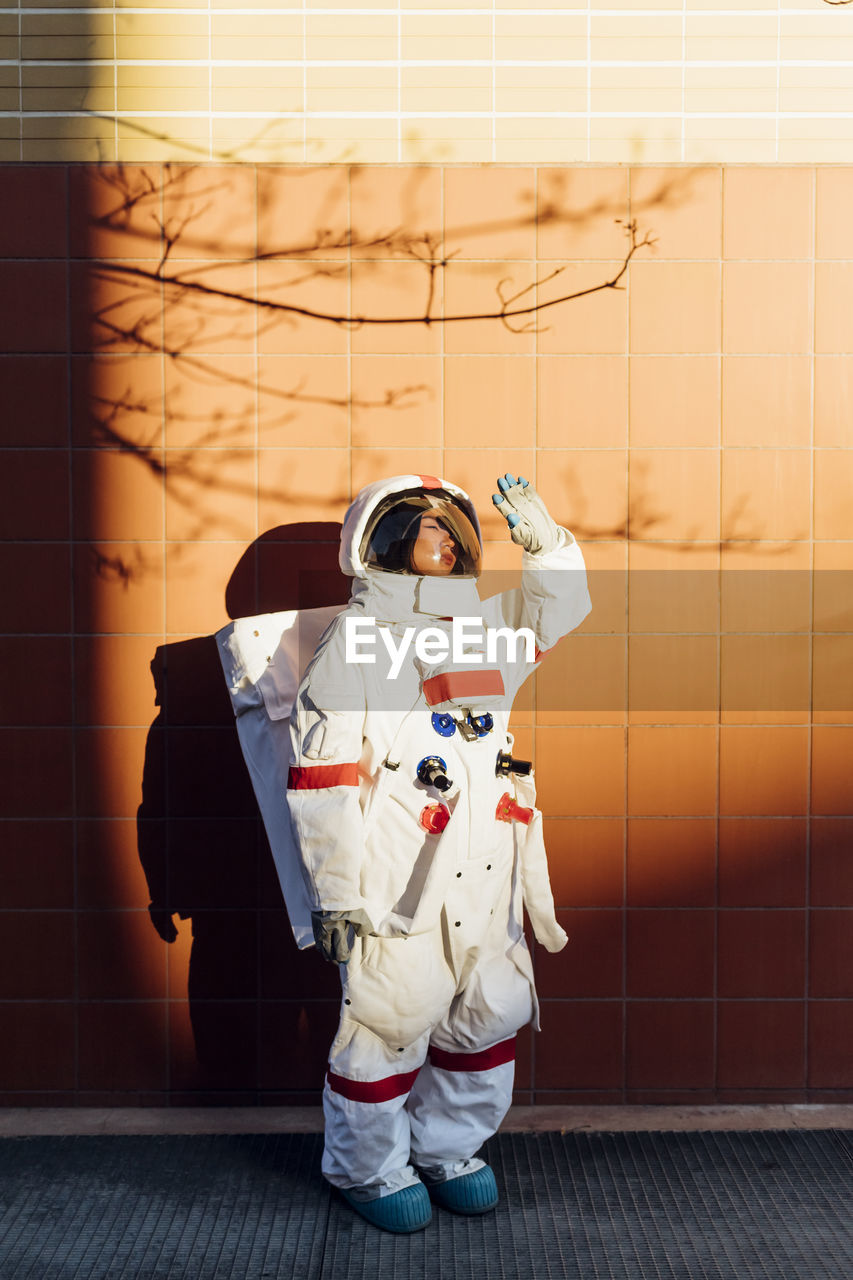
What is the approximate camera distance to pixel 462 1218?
2430 mm

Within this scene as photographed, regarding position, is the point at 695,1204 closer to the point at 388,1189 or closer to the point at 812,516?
the point at 388,1189

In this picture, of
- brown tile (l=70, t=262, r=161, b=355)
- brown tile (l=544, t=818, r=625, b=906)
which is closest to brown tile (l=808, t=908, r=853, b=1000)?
brown tile (l=544, t=818, r=625, b=906)

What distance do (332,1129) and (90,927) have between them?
3.13ft

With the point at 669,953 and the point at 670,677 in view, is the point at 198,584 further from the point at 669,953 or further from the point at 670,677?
the point at 669,953

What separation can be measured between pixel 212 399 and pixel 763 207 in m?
1.63

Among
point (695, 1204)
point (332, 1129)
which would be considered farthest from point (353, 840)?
point (695, 1204)

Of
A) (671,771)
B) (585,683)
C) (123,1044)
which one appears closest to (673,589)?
(585,683)

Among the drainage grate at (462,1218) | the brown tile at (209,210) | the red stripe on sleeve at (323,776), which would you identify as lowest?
the drainage grate at (462,1218)

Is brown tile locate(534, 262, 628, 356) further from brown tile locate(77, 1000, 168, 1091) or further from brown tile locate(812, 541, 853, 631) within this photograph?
brown tile locate(77, 1000, 168, 1091)

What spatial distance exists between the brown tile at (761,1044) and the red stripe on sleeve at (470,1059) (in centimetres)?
80

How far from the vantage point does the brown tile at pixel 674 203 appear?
112 inches

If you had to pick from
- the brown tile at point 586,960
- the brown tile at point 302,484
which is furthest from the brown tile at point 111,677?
the brown tile at point 586,960

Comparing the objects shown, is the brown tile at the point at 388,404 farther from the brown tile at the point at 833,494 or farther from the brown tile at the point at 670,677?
the brown tile at the point at 833,494

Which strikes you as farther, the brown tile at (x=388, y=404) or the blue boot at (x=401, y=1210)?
the brown tile at (x=388, y=404)
